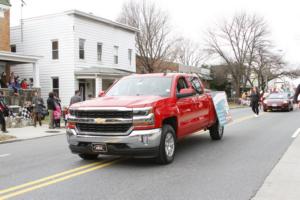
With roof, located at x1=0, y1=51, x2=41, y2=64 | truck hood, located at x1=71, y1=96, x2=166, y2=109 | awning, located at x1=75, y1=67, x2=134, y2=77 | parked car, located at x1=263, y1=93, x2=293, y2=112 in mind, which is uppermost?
roof, located at x1=0, y1=51, x2=41, y2=64

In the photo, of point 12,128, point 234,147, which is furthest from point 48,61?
point 234,147

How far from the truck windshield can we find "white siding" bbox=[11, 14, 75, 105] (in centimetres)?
1929

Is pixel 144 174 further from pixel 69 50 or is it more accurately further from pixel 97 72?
pixel 69 50

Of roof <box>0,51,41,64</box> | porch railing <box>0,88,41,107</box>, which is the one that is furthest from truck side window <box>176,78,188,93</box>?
roof <box>0,51,41,64</box>

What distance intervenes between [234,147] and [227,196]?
4.71 meters

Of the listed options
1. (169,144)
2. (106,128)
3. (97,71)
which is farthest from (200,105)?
(97,71)

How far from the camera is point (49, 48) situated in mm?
29078

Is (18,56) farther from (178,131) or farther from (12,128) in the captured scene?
(178,131)

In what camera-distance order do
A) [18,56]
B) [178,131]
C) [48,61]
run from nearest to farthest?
[178,131] < [18,56] < [48,61]

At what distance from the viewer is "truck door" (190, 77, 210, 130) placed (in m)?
9.96

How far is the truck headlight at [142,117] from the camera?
7.38 meters

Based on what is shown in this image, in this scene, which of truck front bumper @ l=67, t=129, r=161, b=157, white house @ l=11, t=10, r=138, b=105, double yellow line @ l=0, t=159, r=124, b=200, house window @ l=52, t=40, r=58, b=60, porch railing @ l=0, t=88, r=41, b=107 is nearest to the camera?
double yellow line @ l=0, t=159, r=124, b=200

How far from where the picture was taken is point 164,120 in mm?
8055

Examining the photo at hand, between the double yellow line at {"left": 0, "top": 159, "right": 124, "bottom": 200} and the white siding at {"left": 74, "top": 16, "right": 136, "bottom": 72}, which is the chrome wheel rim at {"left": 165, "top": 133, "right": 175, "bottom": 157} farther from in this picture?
the white siding at {"left": 74, "top": 16, "right": 136, "bottom": 72}
